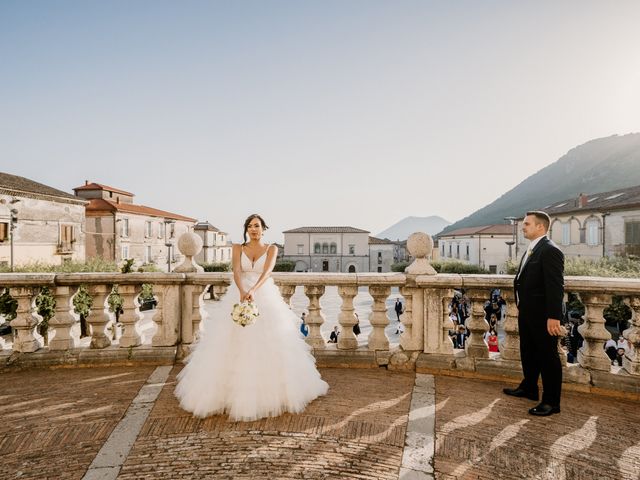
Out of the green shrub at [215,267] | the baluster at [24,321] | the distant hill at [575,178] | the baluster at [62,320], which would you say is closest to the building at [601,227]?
the baluster at [62,320]

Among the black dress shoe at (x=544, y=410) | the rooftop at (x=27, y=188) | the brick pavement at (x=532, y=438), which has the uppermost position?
the rooftop at (x=27, y=188)

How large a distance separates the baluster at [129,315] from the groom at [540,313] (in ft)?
16.1

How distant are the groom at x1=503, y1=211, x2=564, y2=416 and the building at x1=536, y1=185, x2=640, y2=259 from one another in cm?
3499

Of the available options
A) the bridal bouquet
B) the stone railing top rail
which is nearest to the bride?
the bridal bouquet

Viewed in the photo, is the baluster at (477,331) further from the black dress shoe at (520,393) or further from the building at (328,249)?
the building at (328,249)

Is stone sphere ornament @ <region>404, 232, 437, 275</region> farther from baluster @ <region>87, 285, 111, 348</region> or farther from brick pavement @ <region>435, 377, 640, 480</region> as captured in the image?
baluster @ <region>87, 285, 111, 348</region>

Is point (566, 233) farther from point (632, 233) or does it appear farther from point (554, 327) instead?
point (554, 327)

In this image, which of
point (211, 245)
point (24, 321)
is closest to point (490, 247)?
point (211, 245)

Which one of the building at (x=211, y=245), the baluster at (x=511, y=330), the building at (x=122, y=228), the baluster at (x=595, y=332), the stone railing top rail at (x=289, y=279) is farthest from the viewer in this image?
the building at (x=211, y=245)

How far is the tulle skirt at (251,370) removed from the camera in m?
3.62

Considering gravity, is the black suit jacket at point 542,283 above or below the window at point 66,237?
below

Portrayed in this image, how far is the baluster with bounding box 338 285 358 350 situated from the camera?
5000mm

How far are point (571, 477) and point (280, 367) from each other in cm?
259

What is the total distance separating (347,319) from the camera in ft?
16.4
